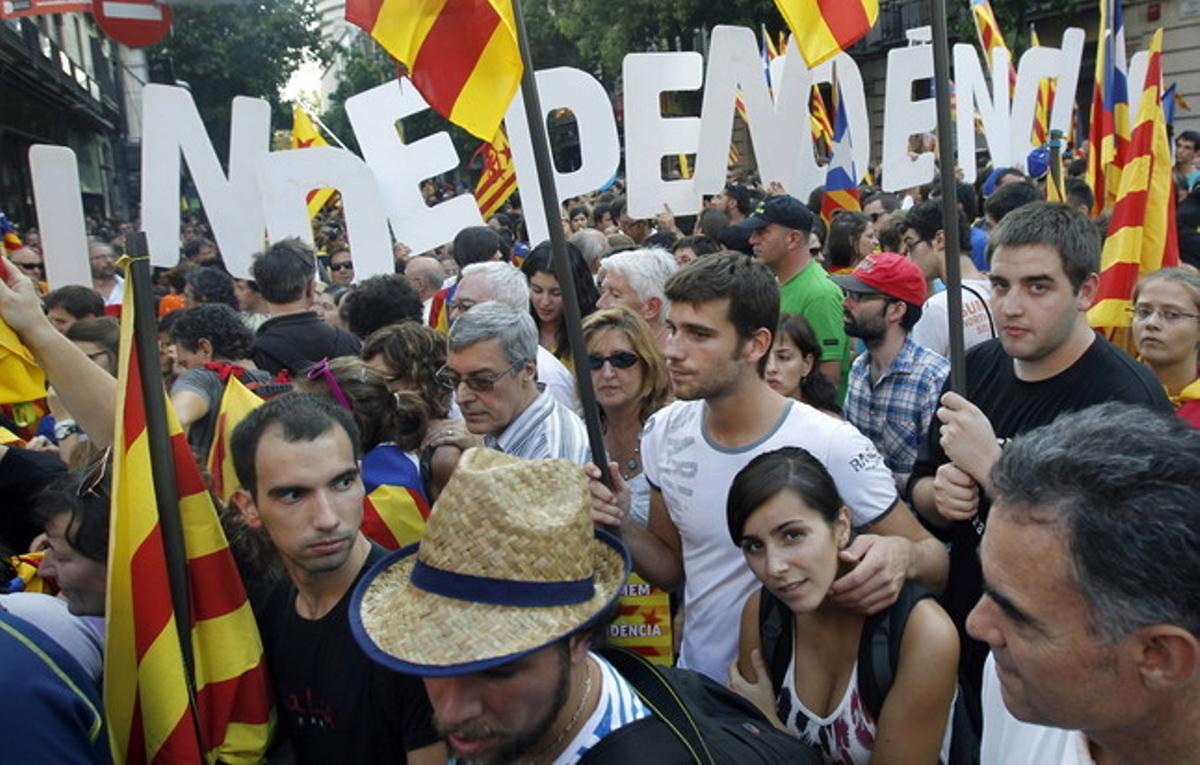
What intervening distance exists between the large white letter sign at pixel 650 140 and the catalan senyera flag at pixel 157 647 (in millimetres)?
4257

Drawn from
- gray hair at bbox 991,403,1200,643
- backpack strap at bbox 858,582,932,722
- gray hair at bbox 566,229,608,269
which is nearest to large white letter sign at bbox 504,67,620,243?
gray hair at bbox 566,229,608,269

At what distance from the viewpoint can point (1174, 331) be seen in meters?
3.97

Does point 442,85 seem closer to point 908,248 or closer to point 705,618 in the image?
point 705,618

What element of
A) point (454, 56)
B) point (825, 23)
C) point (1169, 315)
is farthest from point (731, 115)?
point (454, 56)

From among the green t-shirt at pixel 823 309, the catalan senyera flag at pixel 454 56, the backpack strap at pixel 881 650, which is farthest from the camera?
the green t-shirt at pixel 823 309

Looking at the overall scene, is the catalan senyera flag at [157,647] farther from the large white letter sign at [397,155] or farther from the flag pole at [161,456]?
the large white letter sign at [397,155]

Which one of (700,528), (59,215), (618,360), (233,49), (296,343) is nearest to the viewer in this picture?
(700,528)

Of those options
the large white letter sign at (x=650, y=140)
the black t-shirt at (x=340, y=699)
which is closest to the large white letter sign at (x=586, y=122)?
the large white letter sign at (x=650, y=140)

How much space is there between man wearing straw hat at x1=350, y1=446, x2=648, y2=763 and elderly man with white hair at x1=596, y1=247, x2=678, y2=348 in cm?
302

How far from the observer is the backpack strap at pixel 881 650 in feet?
7.35

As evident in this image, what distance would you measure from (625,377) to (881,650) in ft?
5.58

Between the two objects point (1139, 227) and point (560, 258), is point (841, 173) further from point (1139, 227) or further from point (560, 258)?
point (560, 258)

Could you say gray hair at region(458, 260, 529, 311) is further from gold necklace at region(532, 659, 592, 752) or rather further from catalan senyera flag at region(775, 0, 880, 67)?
gold necklace at region(532, 659, 592, 752)

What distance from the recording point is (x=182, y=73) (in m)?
36.7
